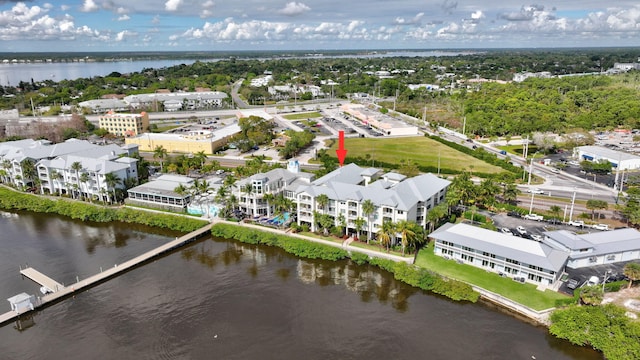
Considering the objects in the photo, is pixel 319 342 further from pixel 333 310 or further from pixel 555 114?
pixel 555 114

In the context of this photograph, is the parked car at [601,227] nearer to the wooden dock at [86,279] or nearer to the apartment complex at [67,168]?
the wooden dock at [86,279]

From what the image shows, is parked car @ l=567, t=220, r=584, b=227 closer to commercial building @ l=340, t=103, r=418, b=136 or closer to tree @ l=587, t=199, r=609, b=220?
tree @ l=587, t=199, r=609, b=220

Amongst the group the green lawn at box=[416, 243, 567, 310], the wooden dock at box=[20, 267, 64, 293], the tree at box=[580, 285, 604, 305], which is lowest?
the green lawn at box=[416, 243, 567, 310]

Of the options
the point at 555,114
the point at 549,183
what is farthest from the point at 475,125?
the point at 549,183

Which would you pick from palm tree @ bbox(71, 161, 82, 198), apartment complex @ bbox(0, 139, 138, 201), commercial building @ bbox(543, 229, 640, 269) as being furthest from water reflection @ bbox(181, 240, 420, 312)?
palm tree @ bbox(71, 161, 82, 198)

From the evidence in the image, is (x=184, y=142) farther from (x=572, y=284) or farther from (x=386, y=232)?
(x=572, y=284)

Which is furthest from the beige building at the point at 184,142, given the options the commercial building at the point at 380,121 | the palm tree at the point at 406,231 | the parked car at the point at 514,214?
the parked car at the point at 514,214

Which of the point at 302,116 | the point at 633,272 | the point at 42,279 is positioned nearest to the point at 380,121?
the point at 302,116
